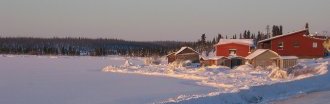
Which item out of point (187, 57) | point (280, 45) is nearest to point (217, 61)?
point (280, 45)

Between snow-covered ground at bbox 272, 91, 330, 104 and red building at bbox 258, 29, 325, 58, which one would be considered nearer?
snow-covered ground at bbox 272, 91, 330, 104

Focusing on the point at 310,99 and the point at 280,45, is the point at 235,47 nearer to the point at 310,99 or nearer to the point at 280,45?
the point at 280,45

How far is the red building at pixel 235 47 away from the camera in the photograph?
5850 centimetres

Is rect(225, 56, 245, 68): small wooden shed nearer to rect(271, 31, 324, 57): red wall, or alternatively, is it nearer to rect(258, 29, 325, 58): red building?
rect(258, 29, 325, 58): red building

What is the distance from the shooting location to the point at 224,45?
59.5m

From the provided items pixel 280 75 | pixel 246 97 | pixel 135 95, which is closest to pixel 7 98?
pixel 135 95

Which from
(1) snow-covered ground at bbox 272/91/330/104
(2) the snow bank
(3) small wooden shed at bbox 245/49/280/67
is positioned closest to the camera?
(2) the snow bank

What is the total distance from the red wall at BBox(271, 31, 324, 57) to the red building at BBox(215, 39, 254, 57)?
3958mm

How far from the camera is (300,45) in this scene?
180ft

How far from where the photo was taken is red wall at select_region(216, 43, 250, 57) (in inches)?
2307

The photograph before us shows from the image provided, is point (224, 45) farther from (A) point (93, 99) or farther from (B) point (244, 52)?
(A) point (93, 99)

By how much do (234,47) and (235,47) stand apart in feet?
0.36

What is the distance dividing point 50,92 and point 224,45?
126 ft

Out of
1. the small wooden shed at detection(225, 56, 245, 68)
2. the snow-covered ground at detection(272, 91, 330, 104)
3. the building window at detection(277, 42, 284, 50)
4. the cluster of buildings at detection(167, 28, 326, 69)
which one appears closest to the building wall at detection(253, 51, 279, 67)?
the cluster of buildings at detection(167, 28, 326, 69)
